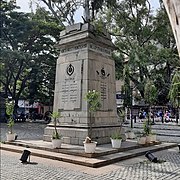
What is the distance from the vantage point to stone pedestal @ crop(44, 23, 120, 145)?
10047 millimetres

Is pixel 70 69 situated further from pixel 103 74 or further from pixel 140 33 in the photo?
pixel 140 33

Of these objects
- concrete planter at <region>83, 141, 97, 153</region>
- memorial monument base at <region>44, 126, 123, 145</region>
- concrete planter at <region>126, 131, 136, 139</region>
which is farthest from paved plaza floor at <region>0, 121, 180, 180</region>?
concrete planter at <region>126, 131, 136, 139</region>

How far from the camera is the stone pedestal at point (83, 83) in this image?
10047 mm

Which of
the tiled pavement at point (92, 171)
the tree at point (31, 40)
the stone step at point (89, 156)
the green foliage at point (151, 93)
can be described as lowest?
the tiled pavement at point (92, 171)

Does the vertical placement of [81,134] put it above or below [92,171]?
above

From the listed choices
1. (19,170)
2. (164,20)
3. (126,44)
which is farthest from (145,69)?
(19,170)

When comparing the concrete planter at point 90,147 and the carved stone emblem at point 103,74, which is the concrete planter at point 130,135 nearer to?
the carved stone emblem at point 103,74

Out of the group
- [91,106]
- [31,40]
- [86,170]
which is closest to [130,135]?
[91,106]

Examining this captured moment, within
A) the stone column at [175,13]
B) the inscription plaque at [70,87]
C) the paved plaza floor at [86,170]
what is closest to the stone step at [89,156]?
the paved plaza floor at [86,170]

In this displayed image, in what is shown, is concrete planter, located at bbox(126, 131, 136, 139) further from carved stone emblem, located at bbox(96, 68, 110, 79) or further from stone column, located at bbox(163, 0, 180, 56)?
stone column, located at bbox(163, 0, 180, 56)

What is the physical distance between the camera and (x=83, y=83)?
33.6ft

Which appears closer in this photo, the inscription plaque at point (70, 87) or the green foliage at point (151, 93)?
the inscription plaque at point (70, 87)

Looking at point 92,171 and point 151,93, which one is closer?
point 92,171

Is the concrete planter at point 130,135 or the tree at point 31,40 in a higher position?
the tree at point 31,40
